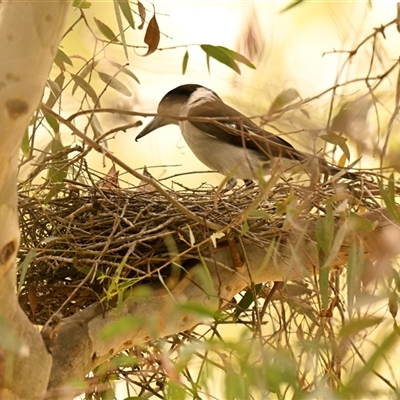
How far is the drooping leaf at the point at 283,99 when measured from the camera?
101cm

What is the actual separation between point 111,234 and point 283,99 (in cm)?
52

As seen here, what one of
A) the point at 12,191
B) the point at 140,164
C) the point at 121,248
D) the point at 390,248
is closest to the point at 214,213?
the point at 121,248

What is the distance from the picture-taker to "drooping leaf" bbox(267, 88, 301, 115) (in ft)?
3.33

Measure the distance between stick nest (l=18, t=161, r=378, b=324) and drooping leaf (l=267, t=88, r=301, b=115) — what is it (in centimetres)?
31

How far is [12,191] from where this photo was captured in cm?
98

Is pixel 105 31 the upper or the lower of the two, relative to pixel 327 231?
upper

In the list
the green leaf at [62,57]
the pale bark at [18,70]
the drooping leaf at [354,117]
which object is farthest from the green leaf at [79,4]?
the drooping leaf at [354,117]

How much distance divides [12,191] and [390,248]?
21.6 inches

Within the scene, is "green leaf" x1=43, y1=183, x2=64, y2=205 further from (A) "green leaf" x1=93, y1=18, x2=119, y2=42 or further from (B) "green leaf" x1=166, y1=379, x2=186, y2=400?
(B) "green leaf" x1=166, y1=379, x2=186, y2=400

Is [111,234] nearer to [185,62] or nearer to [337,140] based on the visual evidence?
[185,62]

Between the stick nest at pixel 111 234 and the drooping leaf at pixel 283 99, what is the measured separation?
31 centimetres

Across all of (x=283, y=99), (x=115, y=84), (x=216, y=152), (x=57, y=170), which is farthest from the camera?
(x=216, y=152)

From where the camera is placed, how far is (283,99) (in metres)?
1.02

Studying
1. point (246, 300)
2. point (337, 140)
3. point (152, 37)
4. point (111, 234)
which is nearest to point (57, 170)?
point (111, 234)
